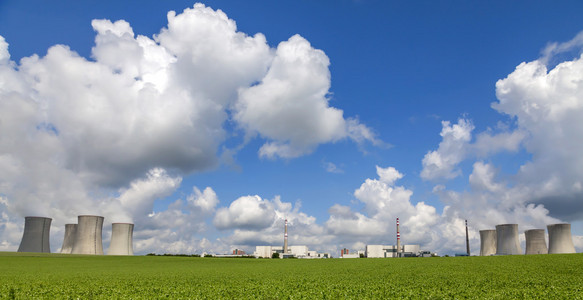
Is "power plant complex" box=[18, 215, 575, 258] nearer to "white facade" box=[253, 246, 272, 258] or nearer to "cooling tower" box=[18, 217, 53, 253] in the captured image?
"cooling tower" box=[18, 217, 53, 253]

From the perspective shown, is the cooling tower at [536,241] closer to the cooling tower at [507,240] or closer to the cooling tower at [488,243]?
the cooling tower at [507,240]

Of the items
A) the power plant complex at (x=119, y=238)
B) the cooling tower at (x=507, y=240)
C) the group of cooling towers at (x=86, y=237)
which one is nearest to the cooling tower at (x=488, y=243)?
the power plant complex at (x=119, y=238)

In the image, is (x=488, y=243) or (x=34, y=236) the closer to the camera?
(x=34, y=236)

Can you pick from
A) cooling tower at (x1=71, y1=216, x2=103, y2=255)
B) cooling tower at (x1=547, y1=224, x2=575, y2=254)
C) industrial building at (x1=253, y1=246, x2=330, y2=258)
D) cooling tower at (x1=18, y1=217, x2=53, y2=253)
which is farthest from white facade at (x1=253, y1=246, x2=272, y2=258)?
cooling tower at (x1=547, y1=224, x2=575, y2=254)

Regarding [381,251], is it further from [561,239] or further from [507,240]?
[561,239]

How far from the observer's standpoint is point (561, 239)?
7300cm

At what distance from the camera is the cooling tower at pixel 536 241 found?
3147 inches

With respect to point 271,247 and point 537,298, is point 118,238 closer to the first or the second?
point 537,298

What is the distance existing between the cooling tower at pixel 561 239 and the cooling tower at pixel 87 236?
8882 centimetres

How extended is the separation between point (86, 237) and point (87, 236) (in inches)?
10.1

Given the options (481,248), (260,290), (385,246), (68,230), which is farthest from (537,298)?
(385,246)

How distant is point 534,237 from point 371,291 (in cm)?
7865

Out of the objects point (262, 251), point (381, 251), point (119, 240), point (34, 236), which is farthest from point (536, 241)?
point (262, 251)

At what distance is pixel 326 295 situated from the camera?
18.2m
